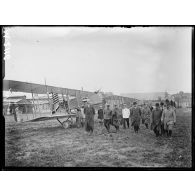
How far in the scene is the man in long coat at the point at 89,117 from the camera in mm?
4016

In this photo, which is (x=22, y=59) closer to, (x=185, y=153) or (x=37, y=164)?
(x=37, y=164)

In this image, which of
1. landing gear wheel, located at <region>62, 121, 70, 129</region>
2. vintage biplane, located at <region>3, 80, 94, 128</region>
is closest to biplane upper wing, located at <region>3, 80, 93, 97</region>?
vintage biplane, located at <region>3, 80, 94, 128</region>

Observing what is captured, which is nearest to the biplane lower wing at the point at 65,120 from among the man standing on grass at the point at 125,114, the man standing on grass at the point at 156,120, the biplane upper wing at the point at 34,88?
the biplane upper wing at the point at 34,88

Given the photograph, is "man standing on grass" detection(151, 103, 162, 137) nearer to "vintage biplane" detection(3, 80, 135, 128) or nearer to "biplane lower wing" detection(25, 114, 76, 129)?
"vintage biplane" detection(3, 80, 135, 128)

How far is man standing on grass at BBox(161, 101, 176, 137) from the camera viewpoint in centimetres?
397

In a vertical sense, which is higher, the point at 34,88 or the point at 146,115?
the point at 34,88

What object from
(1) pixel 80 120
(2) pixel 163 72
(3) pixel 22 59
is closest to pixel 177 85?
(2) pixel 163 72

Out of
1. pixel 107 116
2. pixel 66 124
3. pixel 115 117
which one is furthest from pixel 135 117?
pixel 66 124

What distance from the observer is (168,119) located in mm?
4000

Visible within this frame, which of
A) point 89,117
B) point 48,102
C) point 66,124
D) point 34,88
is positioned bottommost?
point 66,124

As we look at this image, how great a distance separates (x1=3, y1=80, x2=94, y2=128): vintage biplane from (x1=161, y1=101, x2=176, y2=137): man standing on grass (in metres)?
1.09

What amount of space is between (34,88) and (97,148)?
49.3 inches

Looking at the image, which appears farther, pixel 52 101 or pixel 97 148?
pixel 52 101

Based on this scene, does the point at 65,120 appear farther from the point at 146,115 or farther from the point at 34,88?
the point at 146,115
